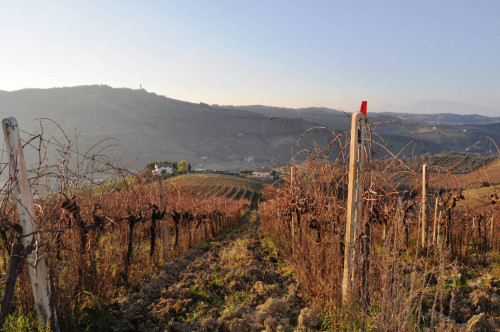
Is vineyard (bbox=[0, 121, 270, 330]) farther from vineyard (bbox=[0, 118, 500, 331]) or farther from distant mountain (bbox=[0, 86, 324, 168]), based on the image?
distant mountain (bbox=[0, 86, 324, 168])

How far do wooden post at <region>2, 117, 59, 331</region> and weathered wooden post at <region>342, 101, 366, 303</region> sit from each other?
316 centimetres

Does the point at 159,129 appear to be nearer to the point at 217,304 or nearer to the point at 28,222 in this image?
the point at 217,304

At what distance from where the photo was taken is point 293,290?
500 cm

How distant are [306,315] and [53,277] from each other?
2911 millimetres

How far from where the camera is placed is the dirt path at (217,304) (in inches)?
155

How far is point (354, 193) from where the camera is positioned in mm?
3488

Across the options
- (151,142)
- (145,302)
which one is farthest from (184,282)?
(151,142)

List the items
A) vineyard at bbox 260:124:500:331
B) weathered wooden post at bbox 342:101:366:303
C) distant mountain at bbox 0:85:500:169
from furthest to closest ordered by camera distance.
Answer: distant mountain at bbox 0:85:500:169
weathered wooden post at bbox 342:101:366:303
vineyard at bbox 260:124:500:331

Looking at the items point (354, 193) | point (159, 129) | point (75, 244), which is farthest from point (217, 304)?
point (159, 129)

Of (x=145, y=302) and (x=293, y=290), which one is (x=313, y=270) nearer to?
(x=293, y=290)

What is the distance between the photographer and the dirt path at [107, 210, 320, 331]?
3936 millimetres

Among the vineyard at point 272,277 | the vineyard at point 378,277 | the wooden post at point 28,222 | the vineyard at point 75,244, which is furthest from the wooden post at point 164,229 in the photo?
the wooden post at point 28,222

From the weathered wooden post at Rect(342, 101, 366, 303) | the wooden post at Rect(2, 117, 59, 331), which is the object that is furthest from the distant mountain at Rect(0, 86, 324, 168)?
the weathered wooden post at Rect(342, 101, 366, 303)

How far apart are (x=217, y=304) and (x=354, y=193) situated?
8.97 ft
